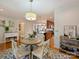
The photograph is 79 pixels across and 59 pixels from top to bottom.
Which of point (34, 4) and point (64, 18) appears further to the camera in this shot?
point (64, 18)

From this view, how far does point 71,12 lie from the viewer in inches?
193

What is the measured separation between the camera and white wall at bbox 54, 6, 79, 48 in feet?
15.4

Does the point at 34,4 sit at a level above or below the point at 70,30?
above

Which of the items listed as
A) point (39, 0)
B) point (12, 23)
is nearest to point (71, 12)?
point (39, 0)

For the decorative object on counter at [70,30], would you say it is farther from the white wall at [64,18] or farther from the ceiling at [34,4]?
the ceiling at [34,4]

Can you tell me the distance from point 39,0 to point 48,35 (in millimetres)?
5356

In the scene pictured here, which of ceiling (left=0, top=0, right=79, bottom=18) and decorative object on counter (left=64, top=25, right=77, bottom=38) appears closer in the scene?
ceiling (left=0, top=0, right=79, bottom=18)

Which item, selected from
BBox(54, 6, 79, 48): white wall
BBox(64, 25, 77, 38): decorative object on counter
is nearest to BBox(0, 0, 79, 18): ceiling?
BBox(54, 6, 79, 48): white wall

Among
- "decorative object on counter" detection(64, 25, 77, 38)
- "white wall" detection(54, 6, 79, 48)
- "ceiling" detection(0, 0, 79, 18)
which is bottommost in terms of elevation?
"decorative object on counter" detection(64, 25, 77, 38)

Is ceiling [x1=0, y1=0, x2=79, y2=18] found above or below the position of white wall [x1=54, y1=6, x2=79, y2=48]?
above

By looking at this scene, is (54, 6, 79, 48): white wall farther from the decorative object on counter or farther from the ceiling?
the ceiling

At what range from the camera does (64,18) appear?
5297 millimetres

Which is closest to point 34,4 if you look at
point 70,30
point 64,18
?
point 64,18

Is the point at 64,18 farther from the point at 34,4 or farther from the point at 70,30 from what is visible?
the point at 34,4
